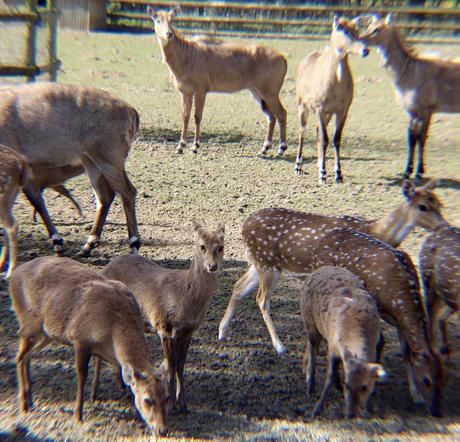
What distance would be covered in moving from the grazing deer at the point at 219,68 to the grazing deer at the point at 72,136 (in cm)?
498

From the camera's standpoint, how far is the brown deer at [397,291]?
4.97 meters

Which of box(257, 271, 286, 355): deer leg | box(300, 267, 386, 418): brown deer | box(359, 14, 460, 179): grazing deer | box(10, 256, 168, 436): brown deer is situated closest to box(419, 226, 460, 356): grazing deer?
box(300, 267, 386, 418): brown deer

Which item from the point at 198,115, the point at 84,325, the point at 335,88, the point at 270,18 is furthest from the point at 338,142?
the point at 270,18

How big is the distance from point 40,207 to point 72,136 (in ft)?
2.82

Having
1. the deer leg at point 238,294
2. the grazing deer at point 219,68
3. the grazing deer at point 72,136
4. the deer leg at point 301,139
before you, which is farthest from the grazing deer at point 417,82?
the deer leg at point 238,294

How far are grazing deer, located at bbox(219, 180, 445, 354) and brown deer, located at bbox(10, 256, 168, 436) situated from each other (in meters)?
1.64

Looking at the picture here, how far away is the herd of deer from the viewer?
15.0ft

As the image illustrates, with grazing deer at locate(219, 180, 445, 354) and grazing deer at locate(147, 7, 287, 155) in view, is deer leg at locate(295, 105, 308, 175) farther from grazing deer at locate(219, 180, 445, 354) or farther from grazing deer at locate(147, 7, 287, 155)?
grazing deer at locate(219, 180, 445, 354)

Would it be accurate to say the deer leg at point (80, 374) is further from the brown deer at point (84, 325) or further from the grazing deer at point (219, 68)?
the grazing deer at point (219, 68)

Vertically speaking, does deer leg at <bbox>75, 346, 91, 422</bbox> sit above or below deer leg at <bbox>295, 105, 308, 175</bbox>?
below

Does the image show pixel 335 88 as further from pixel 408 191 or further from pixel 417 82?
pixel 408 191

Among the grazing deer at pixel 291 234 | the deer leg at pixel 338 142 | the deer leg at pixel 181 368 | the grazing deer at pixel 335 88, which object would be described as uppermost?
the grazing deer at pixel 335 88

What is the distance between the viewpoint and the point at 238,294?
6.25 meters

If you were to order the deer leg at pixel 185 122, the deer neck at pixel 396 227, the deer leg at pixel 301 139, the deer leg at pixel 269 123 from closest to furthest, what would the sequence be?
the deer neck at pixel 396 227 < the deer leg at pixel 301 139 < the deer leg at pixel 185 122 < the deer leg at pixel 269 123
